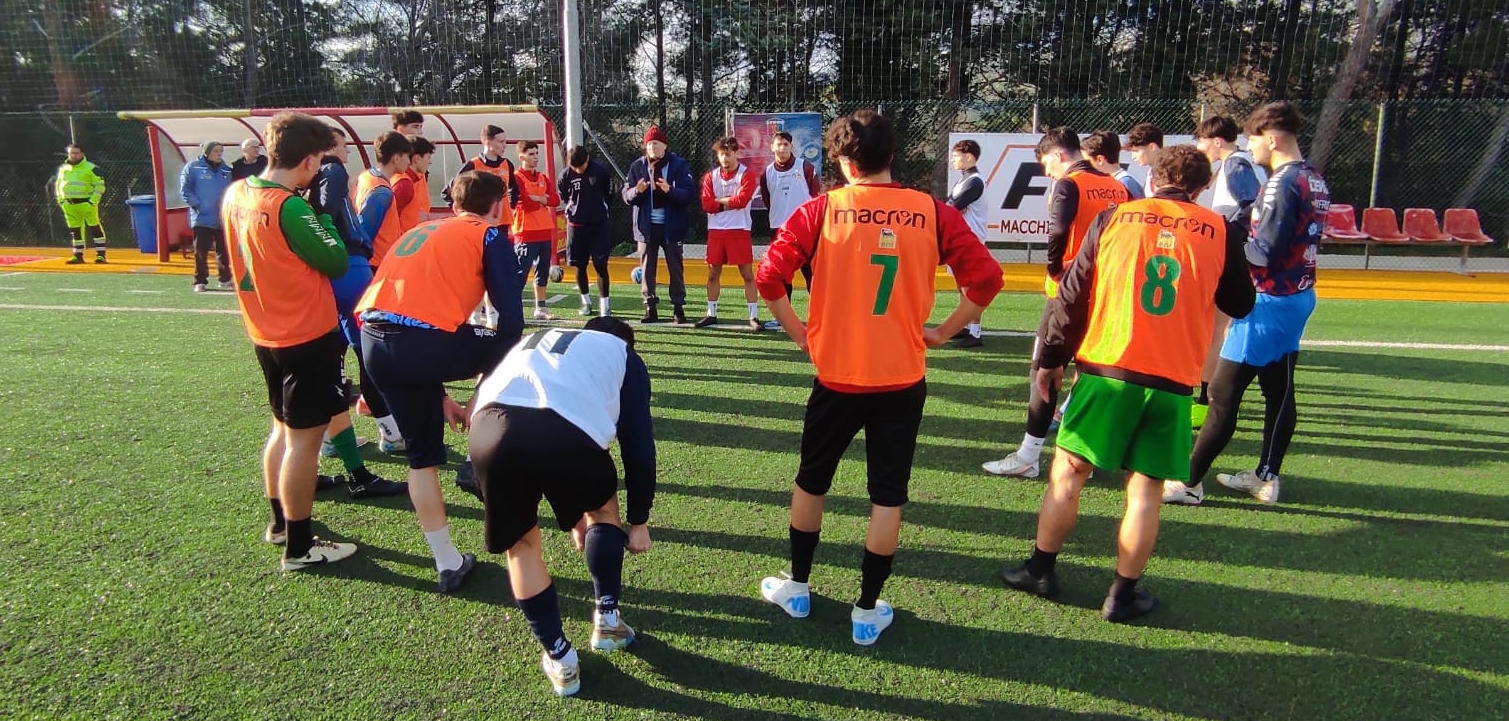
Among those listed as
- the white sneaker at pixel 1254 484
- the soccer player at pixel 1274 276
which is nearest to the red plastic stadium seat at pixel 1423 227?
the white sneaker at pixel 1254 484

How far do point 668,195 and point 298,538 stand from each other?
5.56 m

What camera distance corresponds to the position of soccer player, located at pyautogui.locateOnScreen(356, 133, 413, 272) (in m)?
4.89

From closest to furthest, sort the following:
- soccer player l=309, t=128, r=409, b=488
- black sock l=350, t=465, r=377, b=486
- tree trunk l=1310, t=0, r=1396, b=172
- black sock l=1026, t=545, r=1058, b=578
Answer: black sock l=1026, t=545, r=1058, b=578
soccer player l=309, t=128, r=409, b=488
black sock l=350, t=465, r=377, b=486
tree trunk l=1310, t=0, r=1396, b=172

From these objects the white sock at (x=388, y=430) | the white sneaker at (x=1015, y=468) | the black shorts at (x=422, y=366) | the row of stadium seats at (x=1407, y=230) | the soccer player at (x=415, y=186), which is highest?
the soccer player at (x=415, y=186)

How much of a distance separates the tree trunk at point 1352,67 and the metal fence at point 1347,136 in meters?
0.11

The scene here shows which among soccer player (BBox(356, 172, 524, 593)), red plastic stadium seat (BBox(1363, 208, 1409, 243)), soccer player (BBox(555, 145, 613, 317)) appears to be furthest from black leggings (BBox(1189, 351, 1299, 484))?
red plastic stadium seat (BBox(1363, 208, 1409, 243))

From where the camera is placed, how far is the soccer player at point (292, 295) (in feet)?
11.0

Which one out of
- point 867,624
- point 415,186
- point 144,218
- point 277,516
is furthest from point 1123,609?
point 144,218

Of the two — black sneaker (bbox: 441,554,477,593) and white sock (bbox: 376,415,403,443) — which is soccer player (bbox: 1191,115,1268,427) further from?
white sock (bbox: 376,415,403,443)

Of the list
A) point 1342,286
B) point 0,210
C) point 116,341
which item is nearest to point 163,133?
point 0,210

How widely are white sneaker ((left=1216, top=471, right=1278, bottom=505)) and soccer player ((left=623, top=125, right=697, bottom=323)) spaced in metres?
5.46

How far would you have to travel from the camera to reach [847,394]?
285cm

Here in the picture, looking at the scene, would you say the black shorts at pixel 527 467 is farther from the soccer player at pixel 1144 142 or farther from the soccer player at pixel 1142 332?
the soccer player at pixel 1144 142

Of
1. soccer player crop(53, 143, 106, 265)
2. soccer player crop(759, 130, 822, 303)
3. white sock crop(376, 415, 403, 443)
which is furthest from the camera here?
soccer player crop(53, 143, 106, 265)
